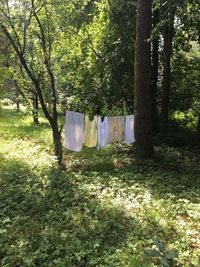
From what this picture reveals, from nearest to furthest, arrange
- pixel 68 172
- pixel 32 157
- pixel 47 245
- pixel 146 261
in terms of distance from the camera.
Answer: pixel 146 261 < pixel 47 245 < pixel 68 172 < pixel 32 157

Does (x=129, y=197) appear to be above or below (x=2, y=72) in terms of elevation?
below

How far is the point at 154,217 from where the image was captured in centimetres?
462

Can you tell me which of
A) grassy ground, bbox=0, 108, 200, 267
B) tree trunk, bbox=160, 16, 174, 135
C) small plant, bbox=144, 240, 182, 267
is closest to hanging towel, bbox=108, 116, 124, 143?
grassy ground, bbox=0, 108, 200, 267

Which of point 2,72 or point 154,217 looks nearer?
point 154,217

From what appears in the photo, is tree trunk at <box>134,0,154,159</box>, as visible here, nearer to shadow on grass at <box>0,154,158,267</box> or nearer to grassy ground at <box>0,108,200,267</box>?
grassy ground at <box>0,108,200,267</box>

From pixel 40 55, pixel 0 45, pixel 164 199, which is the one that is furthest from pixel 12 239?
pixel 0 45

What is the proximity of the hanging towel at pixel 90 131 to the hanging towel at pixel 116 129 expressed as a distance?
1.19ft

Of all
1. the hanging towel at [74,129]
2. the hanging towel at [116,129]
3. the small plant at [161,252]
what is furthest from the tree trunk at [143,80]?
the small plant at [161,252]

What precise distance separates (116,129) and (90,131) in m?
0.67

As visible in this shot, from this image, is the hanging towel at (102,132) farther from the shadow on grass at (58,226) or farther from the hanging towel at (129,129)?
the shadow on grass at (58,226)

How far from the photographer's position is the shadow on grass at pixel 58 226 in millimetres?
3934

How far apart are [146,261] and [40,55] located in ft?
19.2

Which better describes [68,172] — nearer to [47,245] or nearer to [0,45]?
[47,245]

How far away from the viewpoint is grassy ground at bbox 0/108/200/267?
3.96 m
